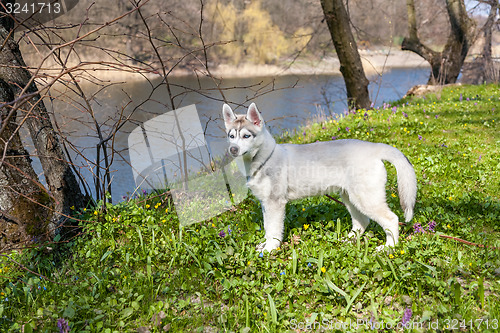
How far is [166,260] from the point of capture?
13.6 ft

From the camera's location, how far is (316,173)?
418 centimetres

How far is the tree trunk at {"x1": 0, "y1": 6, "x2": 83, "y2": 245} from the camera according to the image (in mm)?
4594

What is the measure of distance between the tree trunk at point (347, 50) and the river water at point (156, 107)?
2.59 ft

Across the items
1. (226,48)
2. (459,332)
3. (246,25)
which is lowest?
(459,332)

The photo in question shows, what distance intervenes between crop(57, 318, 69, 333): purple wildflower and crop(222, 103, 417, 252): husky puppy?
213 centimetres

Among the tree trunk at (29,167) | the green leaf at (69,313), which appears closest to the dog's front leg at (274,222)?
the green leaf at (69,313)

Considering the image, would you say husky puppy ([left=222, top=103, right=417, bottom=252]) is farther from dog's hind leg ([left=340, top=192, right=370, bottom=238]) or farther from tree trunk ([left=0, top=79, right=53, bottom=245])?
tree trunk ([left=0, top=79, right=53, bottom=245])

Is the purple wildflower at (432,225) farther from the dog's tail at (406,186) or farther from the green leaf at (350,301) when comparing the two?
the green leaf at (350,301)

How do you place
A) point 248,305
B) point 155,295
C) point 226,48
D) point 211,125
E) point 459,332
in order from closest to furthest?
point 459,332 < point 248,305 < point 155,295 < point 211,125 < point 226,48

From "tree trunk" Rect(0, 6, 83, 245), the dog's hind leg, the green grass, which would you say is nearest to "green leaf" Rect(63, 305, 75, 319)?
the green grass

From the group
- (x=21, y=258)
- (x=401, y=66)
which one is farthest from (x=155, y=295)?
(x=401, y=66)

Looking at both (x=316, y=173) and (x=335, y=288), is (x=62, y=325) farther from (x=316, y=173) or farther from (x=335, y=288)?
(x=316, y=173)

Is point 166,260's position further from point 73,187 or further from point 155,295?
point 73,187

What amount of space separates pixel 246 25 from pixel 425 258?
23919mm
